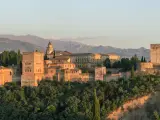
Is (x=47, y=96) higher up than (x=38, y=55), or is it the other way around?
(x=38, y=55)

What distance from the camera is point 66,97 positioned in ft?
105

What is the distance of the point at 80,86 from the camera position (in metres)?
33.9

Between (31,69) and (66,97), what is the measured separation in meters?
4.53

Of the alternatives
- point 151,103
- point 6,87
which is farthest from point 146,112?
point 6,87

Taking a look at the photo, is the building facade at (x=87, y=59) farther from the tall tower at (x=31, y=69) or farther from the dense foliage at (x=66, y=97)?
the dense foliage at (x=66, y=97)

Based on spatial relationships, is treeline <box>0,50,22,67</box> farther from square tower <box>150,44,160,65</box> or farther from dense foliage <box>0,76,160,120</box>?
square tower <box>150,44,160,65</box>

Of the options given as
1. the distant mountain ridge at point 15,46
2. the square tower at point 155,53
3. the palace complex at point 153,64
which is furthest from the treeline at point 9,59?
the distant mountain ridge at point 15,46

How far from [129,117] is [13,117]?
7883 millimetres

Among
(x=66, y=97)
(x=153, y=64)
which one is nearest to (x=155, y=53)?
(x=153, y=64)

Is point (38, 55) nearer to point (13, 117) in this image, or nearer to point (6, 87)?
point (6, 87)

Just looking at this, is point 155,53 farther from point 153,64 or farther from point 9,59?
point 9,59

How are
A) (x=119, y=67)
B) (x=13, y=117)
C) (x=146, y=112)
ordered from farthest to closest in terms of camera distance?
1. (x=119, y=67)
2. (x=146, y=112)
3. (x=13, y=117)

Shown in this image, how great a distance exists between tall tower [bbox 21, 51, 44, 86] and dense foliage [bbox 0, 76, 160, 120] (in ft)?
1.91

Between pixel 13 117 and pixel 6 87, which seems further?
pixel 6 87
